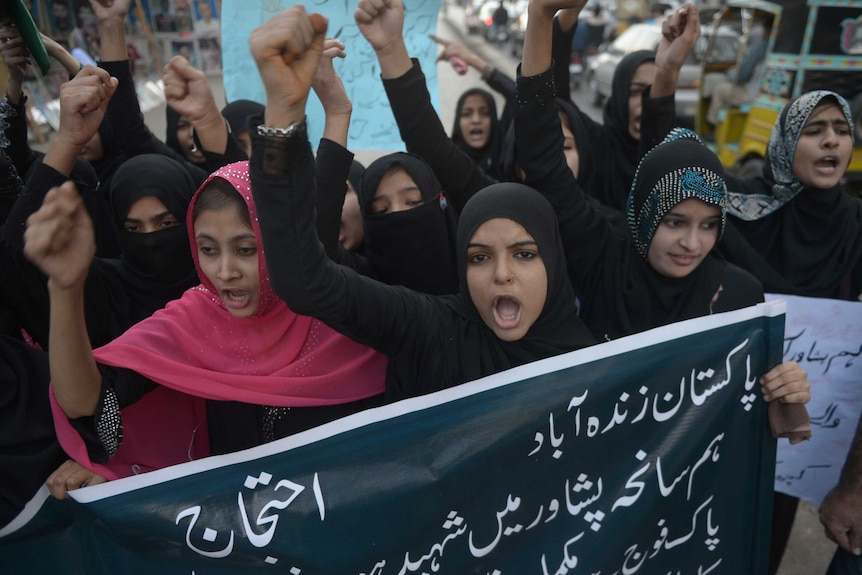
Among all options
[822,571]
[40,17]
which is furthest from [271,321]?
[40,17]

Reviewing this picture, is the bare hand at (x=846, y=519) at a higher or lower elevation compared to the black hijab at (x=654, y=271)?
lower

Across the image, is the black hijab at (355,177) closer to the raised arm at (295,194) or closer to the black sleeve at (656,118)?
the black sleeve at (656,118)

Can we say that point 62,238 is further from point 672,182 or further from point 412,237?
point 672,182

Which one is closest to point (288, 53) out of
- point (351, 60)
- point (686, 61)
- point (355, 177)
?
point (355, 177)

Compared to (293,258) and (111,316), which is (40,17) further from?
(293,258)

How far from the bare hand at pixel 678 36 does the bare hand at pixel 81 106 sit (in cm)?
184

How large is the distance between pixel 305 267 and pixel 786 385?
125 cm

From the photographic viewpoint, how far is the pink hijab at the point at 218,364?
5.49ft

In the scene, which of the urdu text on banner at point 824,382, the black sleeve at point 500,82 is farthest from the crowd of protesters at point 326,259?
the black sleeve at point 500,82

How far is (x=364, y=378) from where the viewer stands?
6.08 ft

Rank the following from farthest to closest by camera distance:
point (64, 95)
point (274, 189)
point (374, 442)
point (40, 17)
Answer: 1. point (40, 17)
2. point (64, 95)
3. point (374, 442)
4. point (274, 189)

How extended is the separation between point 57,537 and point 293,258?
76 centimetres

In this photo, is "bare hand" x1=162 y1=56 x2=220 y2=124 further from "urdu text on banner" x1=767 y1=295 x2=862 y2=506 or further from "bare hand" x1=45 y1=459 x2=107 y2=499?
"urdu text on banner" x1=767 y1=295 x2=862 y2=506

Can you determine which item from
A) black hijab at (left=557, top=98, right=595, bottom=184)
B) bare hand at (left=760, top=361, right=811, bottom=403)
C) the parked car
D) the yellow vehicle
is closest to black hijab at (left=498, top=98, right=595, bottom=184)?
black hijab at (left=557, top=98, right=595, bottom=184)
